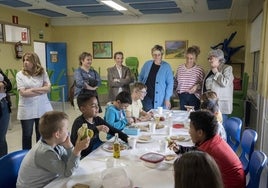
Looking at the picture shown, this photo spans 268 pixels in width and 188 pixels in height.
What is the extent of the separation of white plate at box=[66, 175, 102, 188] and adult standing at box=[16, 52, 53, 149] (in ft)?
5.60

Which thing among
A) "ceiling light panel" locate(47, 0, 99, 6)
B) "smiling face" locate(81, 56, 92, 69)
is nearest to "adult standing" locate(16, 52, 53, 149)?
"smiling face" locate(81, 56, 92, 69)

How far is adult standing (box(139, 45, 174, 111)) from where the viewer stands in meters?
3.71

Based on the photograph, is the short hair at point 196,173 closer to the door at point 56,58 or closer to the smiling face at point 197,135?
→ the smiling face at point 197,135

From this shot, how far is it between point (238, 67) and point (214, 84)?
4.57m

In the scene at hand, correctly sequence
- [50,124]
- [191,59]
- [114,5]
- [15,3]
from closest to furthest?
[50,124], [191,59], [15,3], [114,5]

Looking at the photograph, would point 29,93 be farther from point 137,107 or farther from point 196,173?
point 196,173

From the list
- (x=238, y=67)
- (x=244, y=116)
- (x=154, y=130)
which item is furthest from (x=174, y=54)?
(x=154, y=130)

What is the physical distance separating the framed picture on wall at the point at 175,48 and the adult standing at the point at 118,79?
11.9 feet

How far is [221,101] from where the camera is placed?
3.36 metres

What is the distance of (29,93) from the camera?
2930mm

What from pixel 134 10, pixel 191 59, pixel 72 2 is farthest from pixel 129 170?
pixel 134 10

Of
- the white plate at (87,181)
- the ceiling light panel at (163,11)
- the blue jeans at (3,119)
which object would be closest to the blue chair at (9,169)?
the white plate at (87,181)

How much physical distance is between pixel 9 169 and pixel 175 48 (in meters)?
6.90

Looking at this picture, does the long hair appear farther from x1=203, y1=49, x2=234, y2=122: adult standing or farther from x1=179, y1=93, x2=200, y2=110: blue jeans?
x1=203, y1=49, x2=234, y2=122: adult standing
